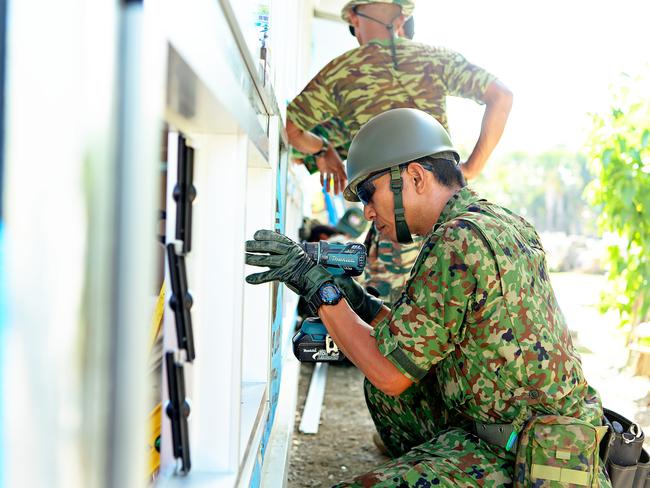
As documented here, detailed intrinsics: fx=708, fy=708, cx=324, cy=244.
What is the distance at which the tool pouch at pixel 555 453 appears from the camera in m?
1.97

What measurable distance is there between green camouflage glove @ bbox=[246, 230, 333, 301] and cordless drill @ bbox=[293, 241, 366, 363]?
0.09 meters

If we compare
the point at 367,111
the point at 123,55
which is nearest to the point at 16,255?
the point at 123,55

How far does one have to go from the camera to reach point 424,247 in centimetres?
205

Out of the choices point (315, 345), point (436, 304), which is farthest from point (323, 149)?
point (436, 304)

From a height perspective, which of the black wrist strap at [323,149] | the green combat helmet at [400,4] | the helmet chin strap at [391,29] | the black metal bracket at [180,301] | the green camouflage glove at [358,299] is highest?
the green combat helmet at [400,4]

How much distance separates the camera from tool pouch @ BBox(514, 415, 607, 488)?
1.97m

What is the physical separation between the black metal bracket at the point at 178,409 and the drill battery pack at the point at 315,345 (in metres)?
1.00

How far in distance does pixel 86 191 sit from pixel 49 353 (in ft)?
0.49

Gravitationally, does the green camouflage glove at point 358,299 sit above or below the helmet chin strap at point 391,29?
below

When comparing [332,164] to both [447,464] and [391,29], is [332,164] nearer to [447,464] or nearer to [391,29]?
[391,29]

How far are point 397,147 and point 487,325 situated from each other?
0.63m

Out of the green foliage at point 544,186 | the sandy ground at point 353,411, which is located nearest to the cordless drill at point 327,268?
the sandy ground at point 353,411

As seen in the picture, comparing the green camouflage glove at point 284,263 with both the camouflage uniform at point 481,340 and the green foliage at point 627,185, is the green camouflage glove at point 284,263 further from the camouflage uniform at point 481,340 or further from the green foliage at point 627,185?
the green foliage at point 627,185

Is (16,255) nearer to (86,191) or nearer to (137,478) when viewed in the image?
(86,191)
